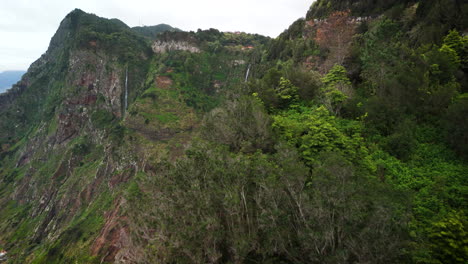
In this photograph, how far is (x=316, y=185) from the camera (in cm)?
1120

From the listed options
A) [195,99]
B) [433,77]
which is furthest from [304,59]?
[195,99]

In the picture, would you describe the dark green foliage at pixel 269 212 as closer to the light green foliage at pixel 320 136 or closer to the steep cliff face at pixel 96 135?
the light green foliage at pixel 320 136

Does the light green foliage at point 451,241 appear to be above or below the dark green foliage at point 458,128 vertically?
below

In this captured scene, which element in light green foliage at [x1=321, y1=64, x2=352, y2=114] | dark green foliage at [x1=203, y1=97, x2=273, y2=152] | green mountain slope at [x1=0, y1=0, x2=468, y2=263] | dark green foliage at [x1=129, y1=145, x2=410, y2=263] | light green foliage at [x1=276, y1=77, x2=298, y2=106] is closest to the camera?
dark green foliage at [x1=129, y1=145, x2=410, y2=263]

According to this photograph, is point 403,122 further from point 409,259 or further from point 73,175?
point 73,175

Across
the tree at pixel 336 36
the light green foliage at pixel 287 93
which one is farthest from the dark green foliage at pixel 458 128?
the tree at pixel 336 36

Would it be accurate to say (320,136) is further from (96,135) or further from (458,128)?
(96,135)

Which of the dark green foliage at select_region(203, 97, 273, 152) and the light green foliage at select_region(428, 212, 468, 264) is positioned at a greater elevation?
the dark green foliage at select_region(203, 97, 273, 152)

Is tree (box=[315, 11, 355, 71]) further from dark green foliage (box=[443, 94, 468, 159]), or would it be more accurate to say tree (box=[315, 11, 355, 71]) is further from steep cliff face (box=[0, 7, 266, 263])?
steep cliff face (box=[0, 7, 266, 263])

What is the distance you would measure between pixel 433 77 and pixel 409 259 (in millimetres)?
16894

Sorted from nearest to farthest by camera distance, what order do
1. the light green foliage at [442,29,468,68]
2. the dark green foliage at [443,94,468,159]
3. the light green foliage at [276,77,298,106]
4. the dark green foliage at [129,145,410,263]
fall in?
1. the dark green foliage at [129,145,410,263]
2. the dark green foliage at [443,94,468,159]
3. the light green foliage at [442,29,468,68]
4. the light green foliage at [276,77,298,106]

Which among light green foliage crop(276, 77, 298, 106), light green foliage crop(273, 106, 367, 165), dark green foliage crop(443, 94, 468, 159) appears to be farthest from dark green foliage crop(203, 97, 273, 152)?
dark green foliage crop(443, 94, 468, 159)

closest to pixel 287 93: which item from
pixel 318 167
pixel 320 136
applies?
pixel 320 136

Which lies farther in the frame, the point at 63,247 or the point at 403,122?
the point at 63,247
